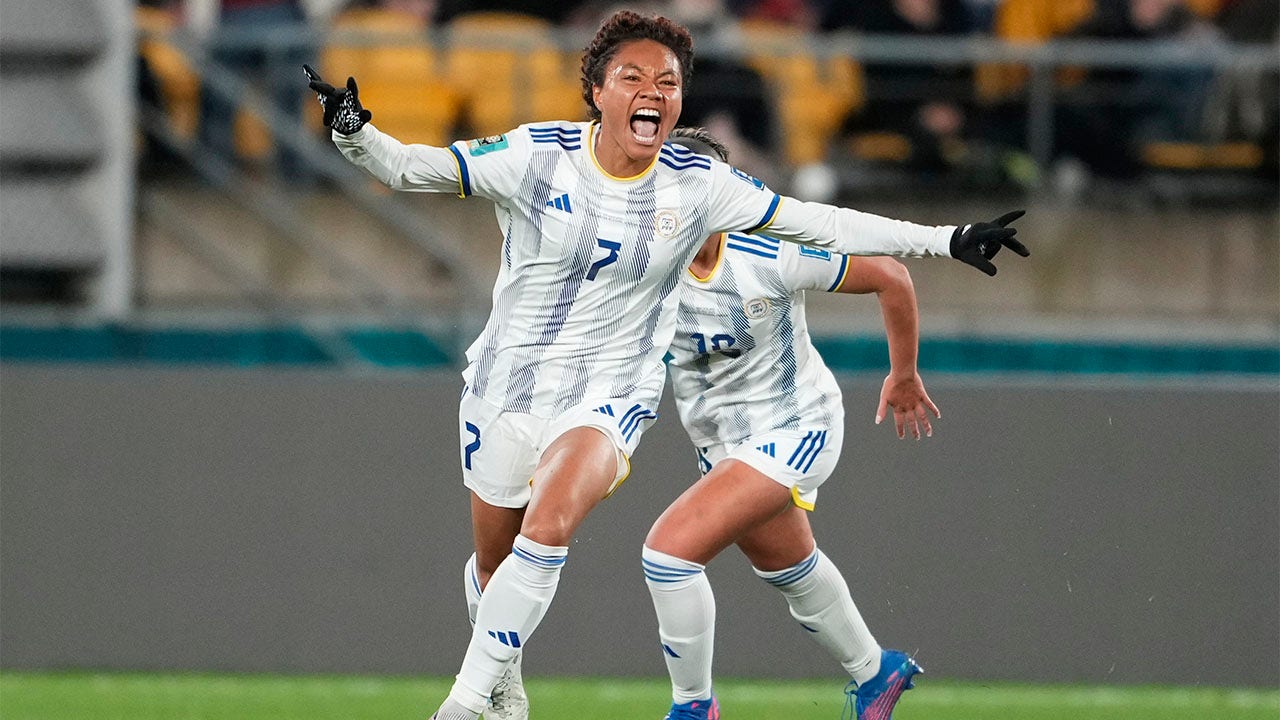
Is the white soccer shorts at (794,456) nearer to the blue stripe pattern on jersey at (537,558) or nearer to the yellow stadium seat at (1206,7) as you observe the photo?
the blue stripe pattern on jersey at (537,558)

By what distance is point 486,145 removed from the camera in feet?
19.3

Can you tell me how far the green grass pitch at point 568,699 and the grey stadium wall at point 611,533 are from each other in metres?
0.12

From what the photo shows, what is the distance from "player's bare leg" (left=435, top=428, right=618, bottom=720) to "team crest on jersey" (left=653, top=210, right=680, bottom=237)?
0.74 m

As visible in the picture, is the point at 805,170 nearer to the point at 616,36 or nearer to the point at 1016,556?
the point at 1016,556

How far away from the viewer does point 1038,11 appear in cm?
1106

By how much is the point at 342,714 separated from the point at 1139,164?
5.39 m

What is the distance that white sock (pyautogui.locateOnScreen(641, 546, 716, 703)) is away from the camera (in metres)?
6.32

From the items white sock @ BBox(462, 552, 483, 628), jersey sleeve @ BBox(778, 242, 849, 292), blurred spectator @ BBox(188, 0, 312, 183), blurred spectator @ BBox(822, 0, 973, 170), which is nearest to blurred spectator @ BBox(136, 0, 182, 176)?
blurred spectator @ BBox(188, 0, 312, 183)

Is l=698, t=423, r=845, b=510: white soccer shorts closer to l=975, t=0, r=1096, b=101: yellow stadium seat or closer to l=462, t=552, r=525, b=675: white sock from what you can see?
l=462, t=552, r=525, b=675: white sock

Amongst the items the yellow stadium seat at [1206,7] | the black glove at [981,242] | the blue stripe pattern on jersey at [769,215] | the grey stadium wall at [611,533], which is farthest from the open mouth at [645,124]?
the yellow stadium seat at [1206,7]

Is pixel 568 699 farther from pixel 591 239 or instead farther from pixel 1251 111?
pixel 1251 111

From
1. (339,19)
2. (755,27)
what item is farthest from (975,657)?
(339,19)

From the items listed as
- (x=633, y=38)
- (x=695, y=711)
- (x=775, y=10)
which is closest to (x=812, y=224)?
(x=633, y=38)

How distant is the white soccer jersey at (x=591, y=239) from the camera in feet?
19.3
